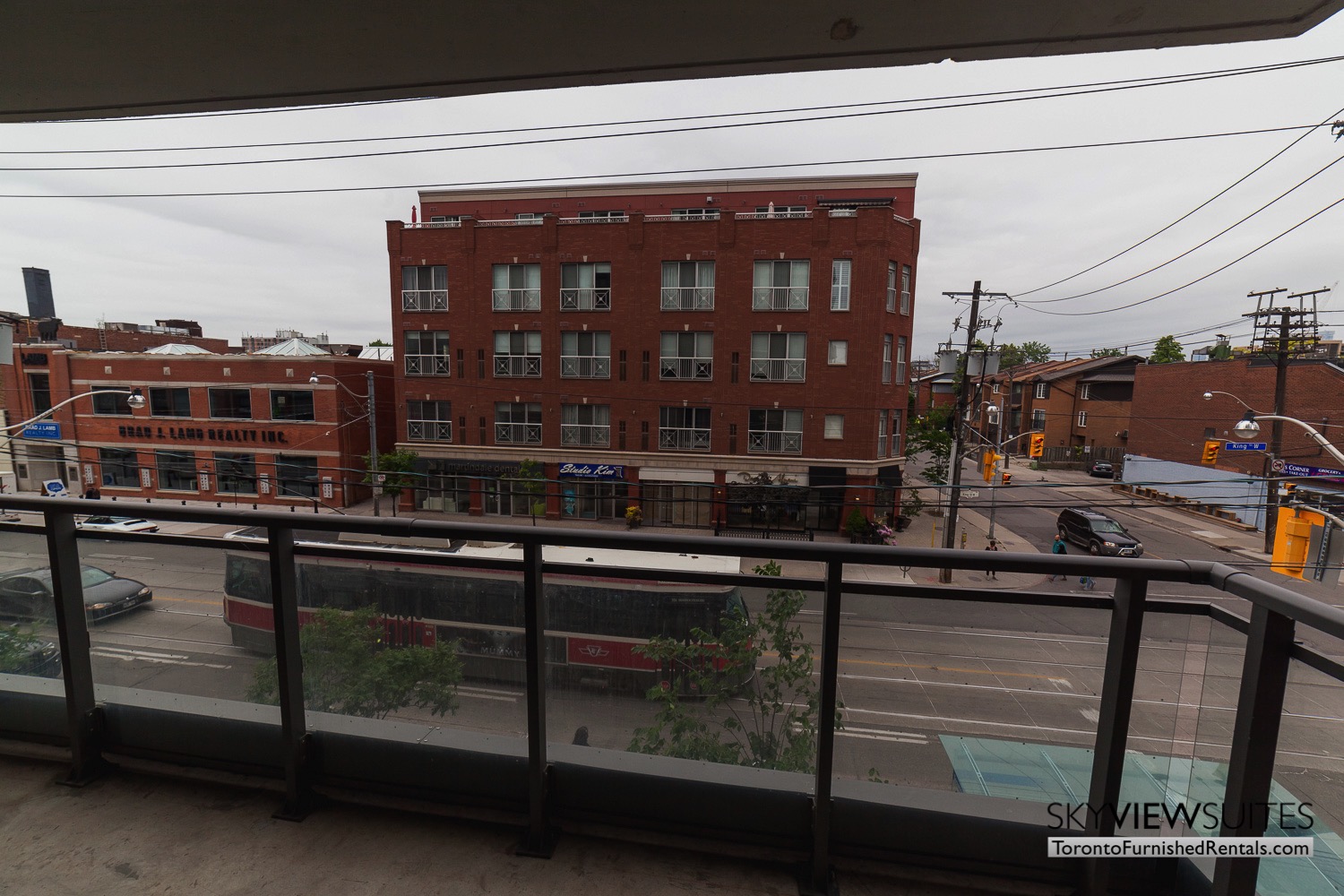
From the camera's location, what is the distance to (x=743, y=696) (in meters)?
1.88

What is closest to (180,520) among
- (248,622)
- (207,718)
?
(248,622)

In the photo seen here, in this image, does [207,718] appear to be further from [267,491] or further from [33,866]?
[267,491]

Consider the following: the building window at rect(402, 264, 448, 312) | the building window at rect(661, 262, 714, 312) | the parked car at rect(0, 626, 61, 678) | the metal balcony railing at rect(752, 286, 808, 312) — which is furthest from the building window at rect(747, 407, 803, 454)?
the parked car at rect(0, 626, 61, 678)

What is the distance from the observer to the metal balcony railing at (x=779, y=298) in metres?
18.7

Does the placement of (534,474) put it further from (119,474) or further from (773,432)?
(119,474)

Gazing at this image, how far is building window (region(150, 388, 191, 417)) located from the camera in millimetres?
21219

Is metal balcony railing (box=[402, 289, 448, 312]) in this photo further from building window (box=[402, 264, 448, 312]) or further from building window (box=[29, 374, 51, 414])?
building window (box=[29, 374, 51, 414])

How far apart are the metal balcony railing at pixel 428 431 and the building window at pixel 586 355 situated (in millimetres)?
5121

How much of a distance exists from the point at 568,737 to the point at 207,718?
1.49 m

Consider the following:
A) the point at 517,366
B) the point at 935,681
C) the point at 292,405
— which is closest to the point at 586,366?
the point at 517,366

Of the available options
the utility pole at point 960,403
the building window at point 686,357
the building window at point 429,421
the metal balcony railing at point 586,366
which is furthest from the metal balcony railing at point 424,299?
the utility pole at point 960,403

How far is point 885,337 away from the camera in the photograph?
18750 mm

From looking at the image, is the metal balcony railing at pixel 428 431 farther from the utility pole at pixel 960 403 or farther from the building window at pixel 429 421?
the utility pole at pixel 960 403

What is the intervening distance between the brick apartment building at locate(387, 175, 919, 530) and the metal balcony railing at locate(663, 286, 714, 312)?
0.06m
